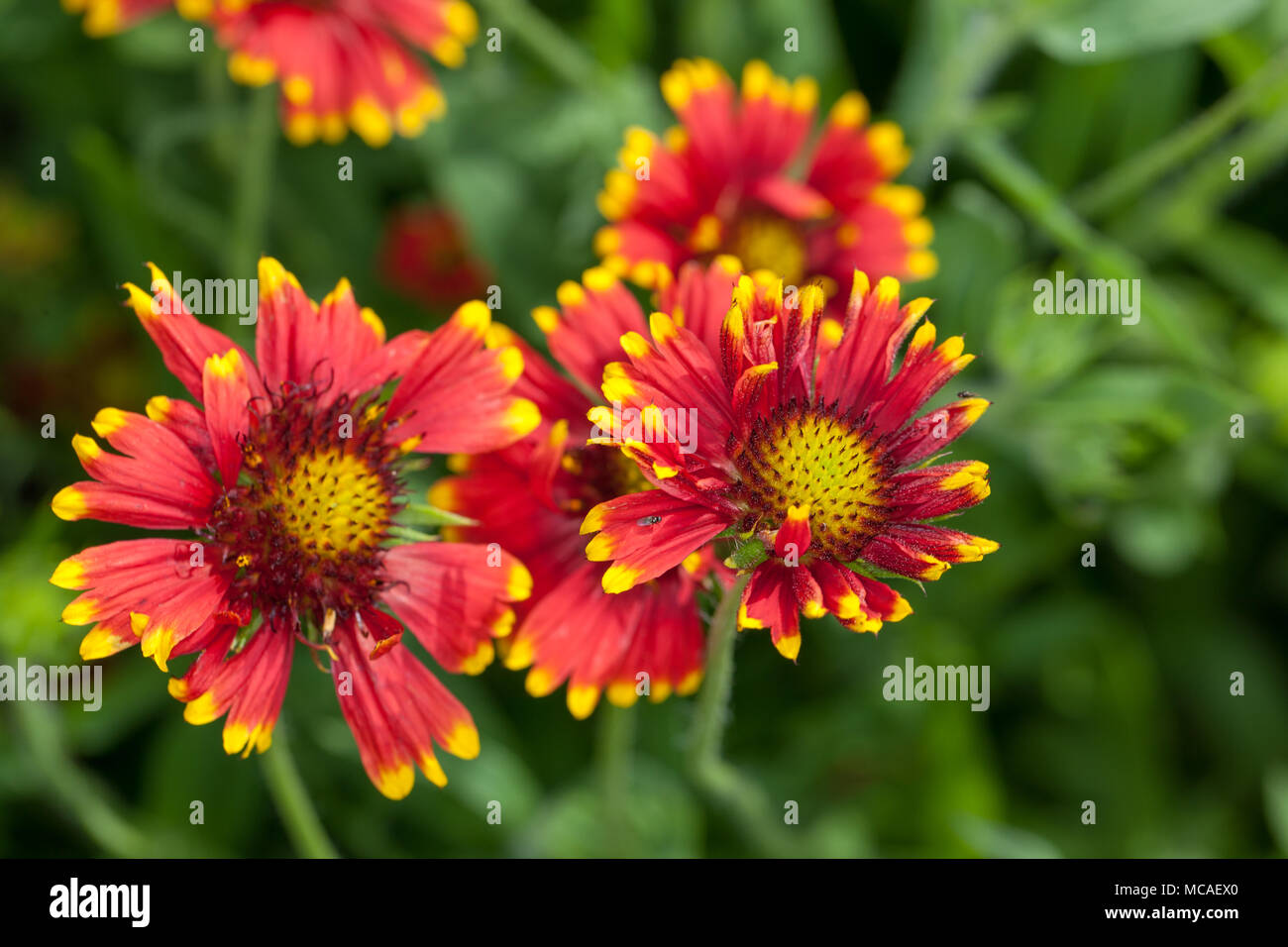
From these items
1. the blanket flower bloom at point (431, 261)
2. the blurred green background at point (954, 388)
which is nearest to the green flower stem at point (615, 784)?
the blurred green background at point (954, 388)

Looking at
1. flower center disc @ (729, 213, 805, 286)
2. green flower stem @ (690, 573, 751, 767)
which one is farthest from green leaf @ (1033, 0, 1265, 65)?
green flower stem @ (690, 573, 751, 767)

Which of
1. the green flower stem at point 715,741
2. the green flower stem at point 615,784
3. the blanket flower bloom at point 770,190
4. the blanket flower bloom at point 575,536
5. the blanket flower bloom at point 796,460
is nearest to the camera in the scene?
the blanket flower bloom at point 796,460

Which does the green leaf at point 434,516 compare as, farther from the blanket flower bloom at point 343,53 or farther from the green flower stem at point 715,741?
the blanket flower bloom at point 343,53

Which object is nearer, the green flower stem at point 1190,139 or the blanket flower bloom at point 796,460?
the blanket flower bloom at point 796,460

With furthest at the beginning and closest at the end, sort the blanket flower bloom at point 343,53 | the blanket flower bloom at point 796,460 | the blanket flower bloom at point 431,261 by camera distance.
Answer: the blanket flower bloom at point 431,261
the blanket flower bloom at point 343,53
the blanket flower bloom at point 796,460

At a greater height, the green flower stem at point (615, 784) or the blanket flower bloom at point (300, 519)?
the blanket flower bloom at point (300, 519)

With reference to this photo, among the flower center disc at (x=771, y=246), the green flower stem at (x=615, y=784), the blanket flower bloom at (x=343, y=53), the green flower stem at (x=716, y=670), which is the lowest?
the green flower stem at (x=615, y=784)
